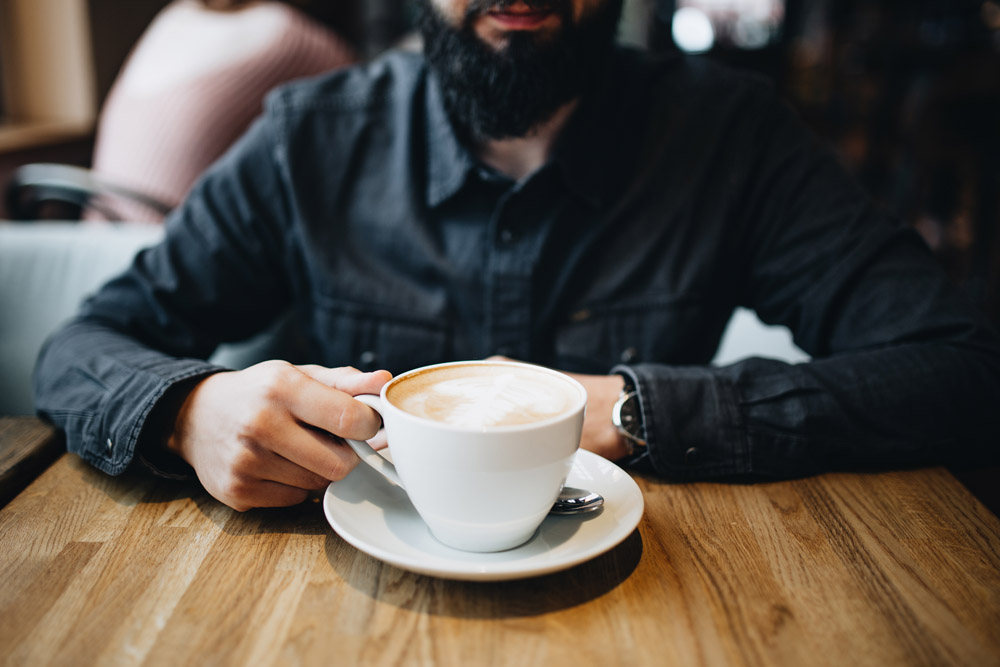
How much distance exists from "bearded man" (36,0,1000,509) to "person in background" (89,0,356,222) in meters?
1.08

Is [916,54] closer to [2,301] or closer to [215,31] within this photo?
[215,31]

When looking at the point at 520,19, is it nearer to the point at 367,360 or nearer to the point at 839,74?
the point at 367,360

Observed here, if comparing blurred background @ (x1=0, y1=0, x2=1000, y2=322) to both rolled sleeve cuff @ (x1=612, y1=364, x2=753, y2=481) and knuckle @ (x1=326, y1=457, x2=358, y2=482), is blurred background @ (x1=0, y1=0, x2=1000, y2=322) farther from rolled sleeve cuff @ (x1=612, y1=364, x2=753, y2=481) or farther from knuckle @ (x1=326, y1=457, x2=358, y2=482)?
knuckle @ (x1=326, y1=457, x2=358, y2=482)

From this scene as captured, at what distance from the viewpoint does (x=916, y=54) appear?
15.8 ft

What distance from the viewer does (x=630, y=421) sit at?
79cm

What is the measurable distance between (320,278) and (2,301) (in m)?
0.76

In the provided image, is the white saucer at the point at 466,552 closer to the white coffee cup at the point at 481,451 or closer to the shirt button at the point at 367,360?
the white coffee cup at the point at 481,451

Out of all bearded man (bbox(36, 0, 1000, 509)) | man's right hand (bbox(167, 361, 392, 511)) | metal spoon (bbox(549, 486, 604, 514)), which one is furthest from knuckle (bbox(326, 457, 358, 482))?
bearded man (bbox(36, 0, 1000, 509))

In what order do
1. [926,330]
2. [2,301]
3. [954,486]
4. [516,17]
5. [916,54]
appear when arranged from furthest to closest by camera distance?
[916,54] → [2,301] → [516,17] → [926,330] → [954,486]

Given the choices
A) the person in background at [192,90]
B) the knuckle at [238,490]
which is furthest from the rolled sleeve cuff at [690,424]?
the person in background at [192,90]

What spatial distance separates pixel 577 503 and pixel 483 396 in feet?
0.41

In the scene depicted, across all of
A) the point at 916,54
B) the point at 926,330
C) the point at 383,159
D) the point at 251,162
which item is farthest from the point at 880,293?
the point at 916,54

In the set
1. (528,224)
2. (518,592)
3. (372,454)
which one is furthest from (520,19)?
(518,592)

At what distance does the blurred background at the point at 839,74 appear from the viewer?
9.60 feet
